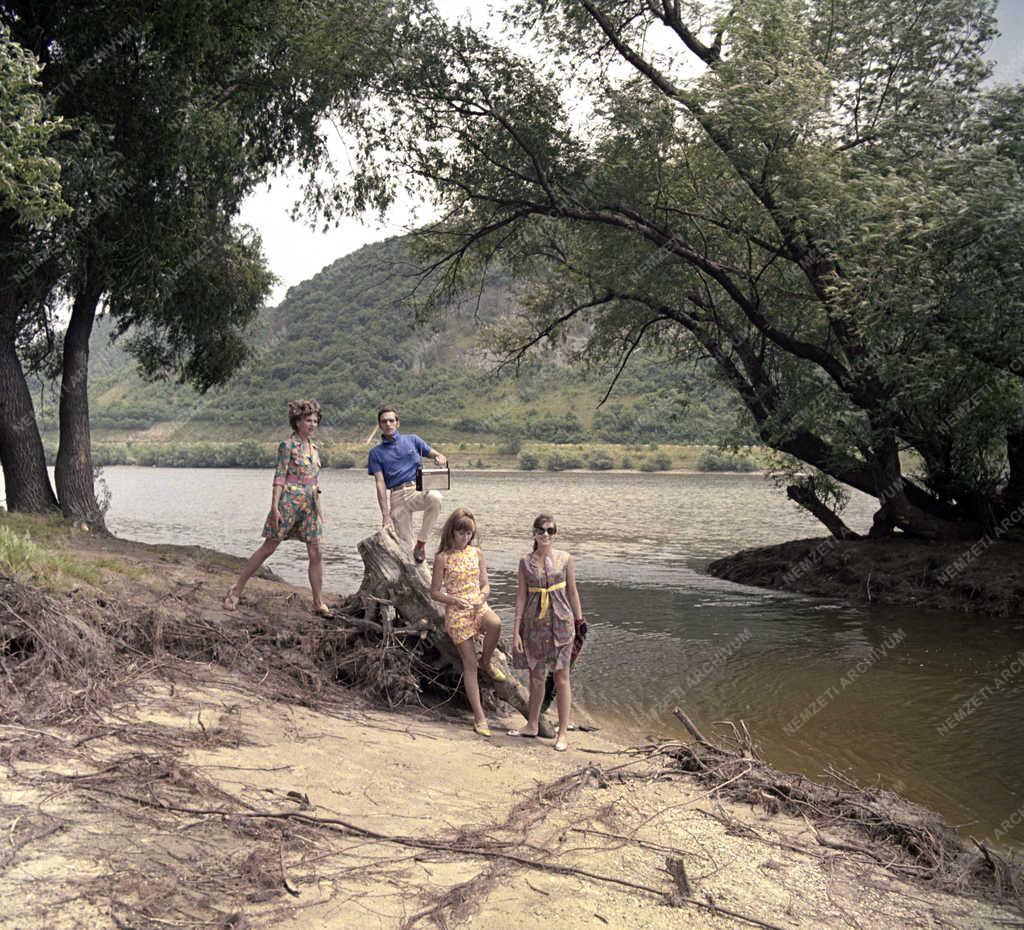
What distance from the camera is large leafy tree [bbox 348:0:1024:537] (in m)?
13.0

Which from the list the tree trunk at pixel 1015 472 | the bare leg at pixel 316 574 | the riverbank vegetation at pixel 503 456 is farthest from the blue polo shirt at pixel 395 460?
the riverbank vegetation at pixel 503 456

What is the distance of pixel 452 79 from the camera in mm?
16281

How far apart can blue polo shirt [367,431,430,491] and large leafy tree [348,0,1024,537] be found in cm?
744

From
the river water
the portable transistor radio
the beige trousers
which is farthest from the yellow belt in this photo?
the portable transistor radio

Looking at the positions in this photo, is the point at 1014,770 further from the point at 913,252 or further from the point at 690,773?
the point at 913,252

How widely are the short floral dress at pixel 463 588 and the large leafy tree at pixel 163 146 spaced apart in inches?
289

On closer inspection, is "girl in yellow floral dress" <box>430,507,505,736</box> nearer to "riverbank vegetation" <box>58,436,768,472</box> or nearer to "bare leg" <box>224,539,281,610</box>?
"bare leg" <box>224,539,281,610</box>

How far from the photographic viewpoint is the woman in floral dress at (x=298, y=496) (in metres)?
8.39

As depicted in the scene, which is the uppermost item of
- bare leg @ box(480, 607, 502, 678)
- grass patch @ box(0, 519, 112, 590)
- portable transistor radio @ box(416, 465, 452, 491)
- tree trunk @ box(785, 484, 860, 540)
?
portable transistor radio @ box(416, 465, 452, 491)

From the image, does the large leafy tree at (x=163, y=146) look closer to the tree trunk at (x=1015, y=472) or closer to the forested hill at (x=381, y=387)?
the tree trunk at (x=1015, y=472)

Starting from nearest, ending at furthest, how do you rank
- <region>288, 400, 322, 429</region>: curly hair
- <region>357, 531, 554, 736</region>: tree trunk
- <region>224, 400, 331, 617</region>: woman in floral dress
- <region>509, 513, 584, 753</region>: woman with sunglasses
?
<region>509, 513, 584, 753</region>: woman with sunglasses < <region>357, 531, 554, 736</region>: tree trunk < <region>288, 400, 322, 429</region>: curly hair < <region>224, 400, 331, 617</region>: woman in floral dress

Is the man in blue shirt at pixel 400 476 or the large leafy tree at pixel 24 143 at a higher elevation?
the large leafy tree at pixel 24 143

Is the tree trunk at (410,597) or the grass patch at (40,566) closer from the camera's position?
the grass patch at (40,566)

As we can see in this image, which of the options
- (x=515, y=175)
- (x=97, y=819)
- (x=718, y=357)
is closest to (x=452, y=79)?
(x=515, y=175)
